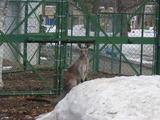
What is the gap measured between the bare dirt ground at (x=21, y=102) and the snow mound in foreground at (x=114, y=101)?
219cm

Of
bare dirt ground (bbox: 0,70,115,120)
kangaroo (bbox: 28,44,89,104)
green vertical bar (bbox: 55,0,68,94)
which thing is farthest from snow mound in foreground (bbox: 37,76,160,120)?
green vertical bar (bbox: 55,0,68,94)

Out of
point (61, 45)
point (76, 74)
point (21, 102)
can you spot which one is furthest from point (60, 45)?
point (21, 102)

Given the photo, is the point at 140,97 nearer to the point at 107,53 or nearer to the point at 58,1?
the point at 58,1

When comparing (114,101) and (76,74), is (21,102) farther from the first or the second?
(114,101)

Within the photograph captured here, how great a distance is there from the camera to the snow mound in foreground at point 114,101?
18.6ft

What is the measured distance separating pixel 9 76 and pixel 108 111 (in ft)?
27.5

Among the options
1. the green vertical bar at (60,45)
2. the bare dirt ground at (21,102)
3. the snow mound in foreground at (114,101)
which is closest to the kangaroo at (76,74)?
the green vertical bar at (60,45)

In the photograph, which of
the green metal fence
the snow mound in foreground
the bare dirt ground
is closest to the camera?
the snow mound in foreground

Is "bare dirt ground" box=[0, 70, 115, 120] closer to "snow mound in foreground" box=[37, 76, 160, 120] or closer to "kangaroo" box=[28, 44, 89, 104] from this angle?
"kangaroo" box=[28, 44, 89, 104]

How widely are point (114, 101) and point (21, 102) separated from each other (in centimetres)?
461

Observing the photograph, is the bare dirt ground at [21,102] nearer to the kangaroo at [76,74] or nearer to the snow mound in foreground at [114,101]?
the kangaroo at [76,74]

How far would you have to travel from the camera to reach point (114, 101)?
5.92 metres

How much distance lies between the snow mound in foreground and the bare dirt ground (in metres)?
2.19

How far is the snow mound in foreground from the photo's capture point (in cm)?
568
